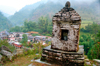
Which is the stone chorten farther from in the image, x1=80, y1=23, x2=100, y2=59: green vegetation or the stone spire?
x1=80, y1=23, x2=100, y2=59: green vegetation

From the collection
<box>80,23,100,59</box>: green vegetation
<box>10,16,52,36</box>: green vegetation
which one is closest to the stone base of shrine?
<box>80,23,100,59</box>: green vegetation

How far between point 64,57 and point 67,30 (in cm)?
128

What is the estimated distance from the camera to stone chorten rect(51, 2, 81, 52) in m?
3.89

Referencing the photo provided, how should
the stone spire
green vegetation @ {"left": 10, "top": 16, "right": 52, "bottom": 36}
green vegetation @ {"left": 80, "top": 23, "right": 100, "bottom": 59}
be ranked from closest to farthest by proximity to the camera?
the stone spire, green vegetation @ {"left": 80, "top": 23, "right": 100, "bottom": 59}, green vegetation @ {"left": 10, "top": 16, "right": 52, "bottom": 36}

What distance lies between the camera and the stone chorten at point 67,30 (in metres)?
3.89

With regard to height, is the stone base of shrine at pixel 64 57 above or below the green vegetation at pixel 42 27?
below

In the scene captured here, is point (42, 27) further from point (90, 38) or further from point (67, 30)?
point (67, 30)

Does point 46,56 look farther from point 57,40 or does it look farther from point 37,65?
point 57,40

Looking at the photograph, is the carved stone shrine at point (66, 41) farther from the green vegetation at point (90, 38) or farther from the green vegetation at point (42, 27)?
the green vegetation at point (42, 27)

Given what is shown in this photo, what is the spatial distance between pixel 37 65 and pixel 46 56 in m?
0.59

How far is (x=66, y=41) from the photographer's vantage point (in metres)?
4.01

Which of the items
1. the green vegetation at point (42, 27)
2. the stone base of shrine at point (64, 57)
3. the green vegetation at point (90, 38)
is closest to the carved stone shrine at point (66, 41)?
the stone base of shrine at point (64, 57)

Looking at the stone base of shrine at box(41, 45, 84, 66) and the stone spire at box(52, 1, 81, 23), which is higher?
the stone spire at box(52, 1, 81, 23)

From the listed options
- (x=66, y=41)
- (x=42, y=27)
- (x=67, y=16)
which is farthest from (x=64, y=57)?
(x=42, y=27)
